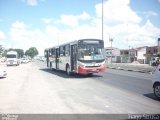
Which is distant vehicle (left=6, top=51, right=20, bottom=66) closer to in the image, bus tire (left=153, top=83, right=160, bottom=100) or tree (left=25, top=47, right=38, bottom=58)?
bus tire (left=153, top=83, right=160, bottom=100)

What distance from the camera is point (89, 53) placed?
21.2 m

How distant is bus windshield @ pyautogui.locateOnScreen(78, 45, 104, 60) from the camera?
21.0m

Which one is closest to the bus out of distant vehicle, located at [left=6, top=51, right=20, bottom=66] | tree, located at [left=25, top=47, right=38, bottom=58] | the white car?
the white car

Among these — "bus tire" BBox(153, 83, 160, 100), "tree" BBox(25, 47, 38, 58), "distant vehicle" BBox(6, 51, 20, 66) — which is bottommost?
"bus tire" BBox(153, 83, 160, 100)

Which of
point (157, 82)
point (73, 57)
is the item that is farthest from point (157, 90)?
point (73, 57)

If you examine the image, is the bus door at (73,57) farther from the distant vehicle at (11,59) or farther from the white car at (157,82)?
the distant vehicle at (11,59)

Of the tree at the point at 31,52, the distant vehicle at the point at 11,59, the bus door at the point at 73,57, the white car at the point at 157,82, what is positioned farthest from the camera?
the tree at the point at 31,52

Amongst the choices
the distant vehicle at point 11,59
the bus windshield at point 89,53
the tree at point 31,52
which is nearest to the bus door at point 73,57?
the bus windshield at point 89,53

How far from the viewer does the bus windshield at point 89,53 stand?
21.0 m

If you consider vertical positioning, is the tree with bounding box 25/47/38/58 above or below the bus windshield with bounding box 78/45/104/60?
above

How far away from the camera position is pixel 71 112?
336 inches

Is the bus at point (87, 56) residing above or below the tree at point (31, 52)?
below

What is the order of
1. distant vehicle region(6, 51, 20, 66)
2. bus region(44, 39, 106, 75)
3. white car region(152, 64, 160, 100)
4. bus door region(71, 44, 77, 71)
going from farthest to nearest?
distant vehicle region(6, 51, 20, 66), bus door region(71, 44, 77, 71), bus region(44, 39, 106, 75), white car region(152, 64, 160, 100)

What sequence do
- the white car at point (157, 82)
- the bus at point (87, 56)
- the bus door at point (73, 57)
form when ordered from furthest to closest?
the bus door at point (73, 57), the bus at point (87, 56), the white car at point (157, 82)
